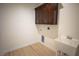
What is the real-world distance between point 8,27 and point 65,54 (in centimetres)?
85

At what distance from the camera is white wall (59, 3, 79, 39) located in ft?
4.69

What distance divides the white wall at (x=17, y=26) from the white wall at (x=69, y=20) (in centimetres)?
37

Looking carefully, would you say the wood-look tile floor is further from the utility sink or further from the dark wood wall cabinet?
the dark wood wall cabinet

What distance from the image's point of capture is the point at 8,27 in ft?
4.75

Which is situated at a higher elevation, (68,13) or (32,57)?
(68,13)

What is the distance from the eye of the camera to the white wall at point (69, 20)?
56.2 inches

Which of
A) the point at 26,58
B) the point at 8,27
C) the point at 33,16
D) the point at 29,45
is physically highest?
the point at 33,16

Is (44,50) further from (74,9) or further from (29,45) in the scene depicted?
(74,9)

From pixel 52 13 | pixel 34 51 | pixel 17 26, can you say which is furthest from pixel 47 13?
pixel 34 51

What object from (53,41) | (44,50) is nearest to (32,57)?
(44,50)

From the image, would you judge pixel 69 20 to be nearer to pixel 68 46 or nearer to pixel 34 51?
pixel 68 46

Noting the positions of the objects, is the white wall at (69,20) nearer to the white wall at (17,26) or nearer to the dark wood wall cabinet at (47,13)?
the dark wood wall cabinet at (47,13)

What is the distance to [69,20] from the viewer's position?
1441 millimetres

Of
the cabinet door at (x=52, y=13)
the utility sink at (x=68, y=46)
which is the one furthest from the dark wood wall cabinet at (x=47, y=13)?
the utility sink at (x=68, y=46)
